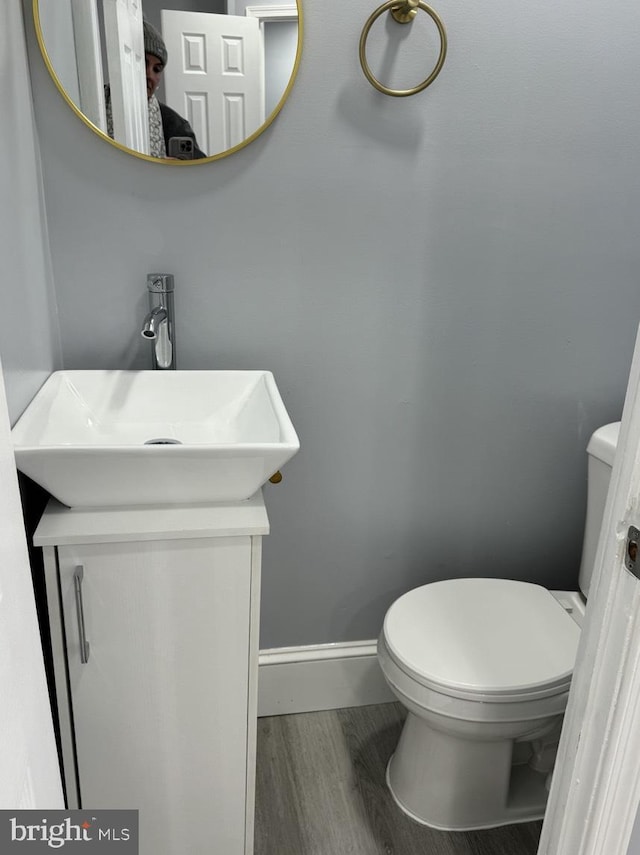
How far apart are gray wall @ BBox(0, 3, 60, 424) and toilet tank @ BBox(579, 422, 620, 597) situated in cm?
120

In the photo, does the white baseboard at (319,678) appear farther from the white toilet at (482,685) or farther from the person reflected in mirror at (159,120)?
→ the person reflected in mirror at (159,120)

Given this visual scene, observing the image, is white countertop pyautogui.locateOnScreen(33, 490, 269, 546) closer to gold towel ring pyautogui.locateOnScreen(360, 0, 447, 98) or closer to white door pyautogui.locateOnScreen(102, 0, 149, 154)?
white door pyautogui.locateOnScreen(102, 0, 149, 154)

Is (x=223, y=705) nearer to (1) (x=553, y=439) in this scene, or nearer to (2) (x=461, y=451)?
(2) (x=461, y=451)

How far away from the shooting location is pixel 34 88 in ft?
4.60

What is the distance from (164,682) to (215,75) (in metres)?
1.17

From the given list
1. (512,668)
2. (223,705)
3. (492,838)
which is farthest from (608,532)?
(492,838)

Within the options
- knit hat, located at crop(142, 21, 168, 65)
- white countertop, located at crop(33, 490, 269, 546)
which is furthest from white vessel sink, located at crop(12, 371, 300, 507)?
knit hat, located at crop(142, 21, 168, 65)

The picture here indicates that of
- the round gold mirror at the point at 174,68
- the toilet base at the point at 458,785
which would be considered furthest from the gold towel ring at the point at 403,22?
the toilet base at the point at 458,785

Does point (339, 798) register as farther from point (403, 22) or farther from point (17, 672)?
point (403, 22)

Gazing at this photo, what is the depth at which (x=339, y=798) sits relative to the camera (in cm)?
171

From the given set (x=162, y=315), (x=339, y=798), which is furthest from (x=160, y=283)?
(x=339, y=798)

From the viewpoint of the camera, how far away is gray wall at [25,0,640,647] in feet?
5.00

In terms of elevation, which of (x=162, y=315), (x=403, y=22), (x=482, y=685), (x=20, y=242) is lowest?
(x=482, y=685)

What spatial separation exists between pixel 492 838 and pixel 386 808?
0.79 feet
